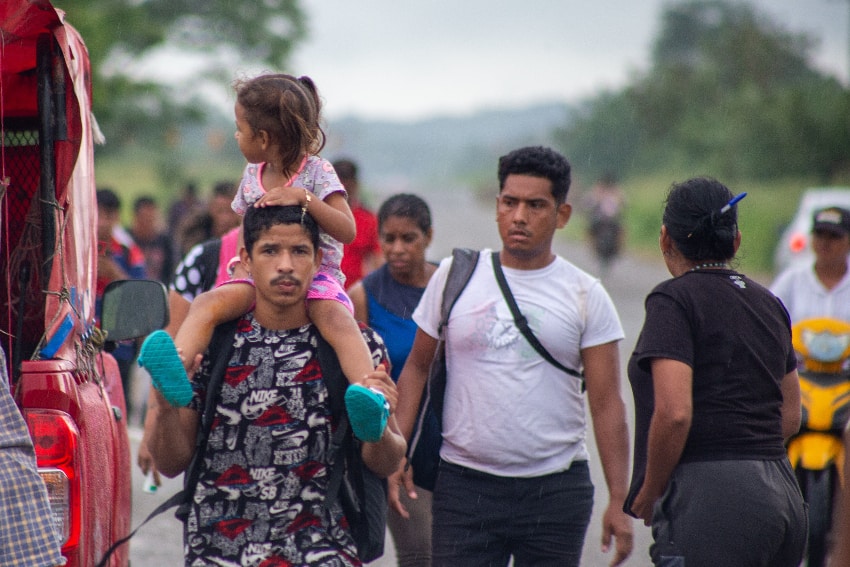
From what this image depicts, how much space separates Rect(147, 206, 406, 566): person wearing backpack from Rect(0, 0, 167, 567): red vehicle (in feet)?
0.94

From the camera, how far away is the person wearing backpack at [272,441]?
3.31 m

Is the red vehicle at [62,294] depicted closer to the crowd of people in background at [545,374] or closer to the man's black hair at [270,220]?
the crowd of people in background at [545,374]

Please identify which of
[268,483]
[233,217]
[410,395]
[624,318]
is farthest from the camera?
[624,318]

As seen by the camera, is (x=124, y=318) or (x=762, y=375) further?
(x=124, y=318)

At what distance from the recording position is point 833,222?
6531mm

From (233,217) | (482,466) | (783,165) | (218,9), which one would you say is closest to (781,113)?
(783,165)

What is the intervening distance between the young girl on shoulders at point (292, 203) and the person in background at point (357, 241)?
398 centimetres

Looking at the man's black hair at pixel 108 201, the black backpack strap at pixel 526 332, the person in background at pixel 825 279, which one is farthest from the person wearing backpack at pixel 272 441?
the man's black hair at pixel 108 201

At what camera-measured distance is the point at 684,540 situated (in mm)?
3408

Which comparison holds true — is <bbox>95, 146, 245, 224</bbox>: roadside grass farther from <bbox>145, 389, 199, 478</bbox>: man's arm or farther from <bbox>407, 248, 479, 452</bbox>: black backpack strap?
<bbox>145, 389, 199, 478</bbox>: man's arm

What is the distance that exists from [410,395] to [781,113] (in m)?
33.0

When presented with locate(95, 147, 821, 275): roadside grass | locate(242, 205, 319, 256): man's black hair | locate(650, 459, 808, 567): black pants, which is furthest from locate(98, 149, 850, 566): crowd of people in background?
locate(95, 147, 821, 275): roadside grass

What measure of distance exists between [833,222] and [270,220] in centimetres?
418

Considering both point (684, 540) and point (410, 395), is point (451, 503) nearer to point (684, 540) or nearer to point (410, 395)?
point (410, 395)
